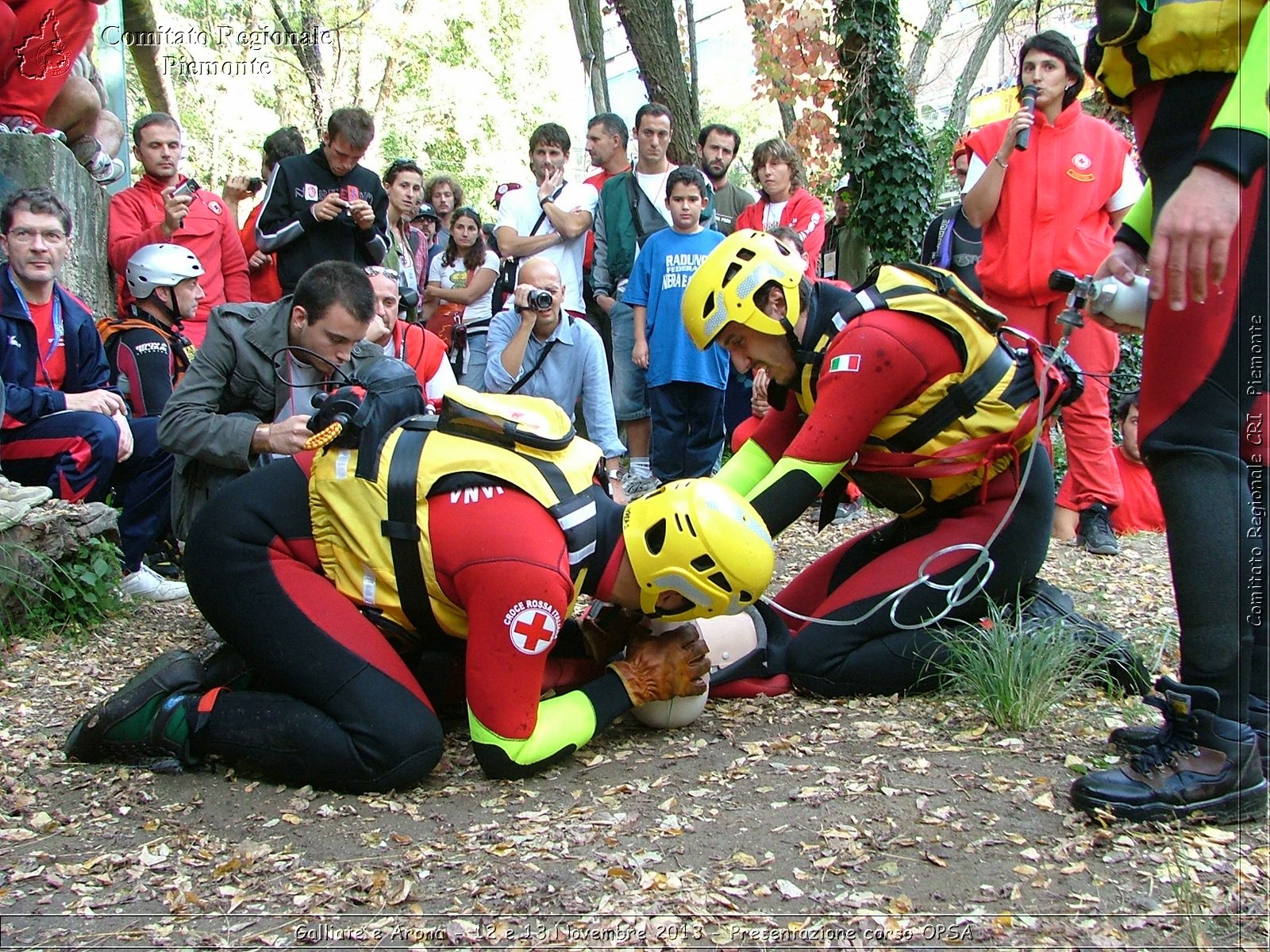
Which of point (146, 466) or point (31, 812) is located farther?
point (146, 466)

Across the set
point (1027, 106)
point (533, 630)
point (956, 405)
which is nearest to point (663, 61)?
point (1027, 106)

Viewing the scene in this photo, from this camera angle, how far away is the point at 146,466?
5.43 m

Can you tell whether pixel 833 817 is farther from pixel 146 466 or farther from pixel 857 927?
pixel 146 466

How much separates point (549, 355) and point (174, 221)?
237 centimetres

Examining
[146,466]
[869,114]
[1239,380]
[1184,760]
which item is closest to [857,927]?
[1184,760]

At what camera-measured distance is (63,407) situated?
201 inches

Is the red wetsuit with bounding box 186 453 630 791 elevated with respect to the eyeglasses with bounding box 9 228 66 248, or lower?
lower

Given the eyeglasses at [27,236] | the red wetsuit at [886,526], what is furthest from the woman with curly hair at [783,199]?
the eyeglasses at [27,236]

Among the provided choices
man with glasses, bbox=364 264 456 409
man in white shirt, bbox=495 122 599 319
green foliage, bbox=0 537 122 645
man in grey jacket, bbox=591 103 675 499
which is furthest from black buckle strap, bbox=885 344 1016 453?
man in white shirt, bbox=495 122 599 319

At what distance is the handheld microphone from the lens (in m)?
5.79

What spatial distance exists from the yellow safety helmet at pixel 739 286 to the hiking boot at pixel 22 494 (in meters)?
2.75

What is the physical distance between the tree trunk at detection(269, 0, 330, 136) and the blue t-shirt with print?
431 inches

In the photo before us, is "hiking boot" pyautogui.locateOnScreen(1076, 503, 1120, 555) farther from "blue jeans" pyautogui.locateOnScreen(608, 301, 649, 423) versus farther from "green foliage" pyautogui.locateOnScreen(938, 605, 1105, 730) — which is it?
"blue jeans" pyautogui.locateOnScreen(608, 301, 649, 423)

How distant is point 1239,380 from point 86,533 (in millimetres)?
4239
